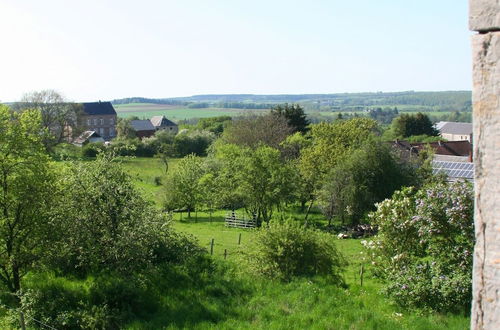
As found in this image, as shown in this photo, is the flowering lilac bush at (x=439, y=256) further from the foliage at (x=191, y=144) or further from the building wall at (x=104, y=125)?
the building wall at (x=104, y=125)

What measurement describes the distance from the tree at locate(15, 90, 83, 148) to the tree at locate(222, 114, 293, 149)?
26529mm

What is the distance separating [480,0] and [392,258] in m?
17.0

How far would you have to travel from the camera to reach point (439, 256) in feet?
53.9

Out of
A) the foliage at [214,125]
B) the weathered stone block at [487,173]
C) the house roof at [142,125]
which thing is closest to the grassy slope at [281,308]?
the weathered stone block at [487,173]

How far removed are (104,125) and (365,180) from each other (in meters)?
89.3

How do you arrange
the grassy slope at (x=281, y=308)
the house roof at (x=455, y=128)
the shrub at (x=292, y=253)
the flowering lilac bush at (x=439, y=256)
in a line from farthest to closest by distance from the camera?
the house roof at (x=455, y=128), the shrub at (x=292, y=253), the flowering lilac bush at (x=439, y=256), the grassy slope at (x=281, y=308)

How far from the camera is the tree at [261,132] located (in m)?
53.3

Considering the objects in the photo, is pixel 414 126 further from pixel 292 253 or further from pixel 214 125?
pixel 292 253

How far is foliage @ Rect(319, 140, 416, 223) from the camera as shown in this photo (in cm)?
3544

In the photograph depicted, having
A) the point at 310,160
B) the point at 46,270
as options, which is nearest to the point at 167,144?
the point at 310,160

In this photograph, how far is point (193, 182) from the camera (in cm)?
4328

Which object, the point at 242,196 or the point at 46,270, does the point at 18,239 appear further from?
the point at 242,196

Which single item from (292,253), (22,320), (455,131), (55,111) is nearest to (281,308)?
(292,253)

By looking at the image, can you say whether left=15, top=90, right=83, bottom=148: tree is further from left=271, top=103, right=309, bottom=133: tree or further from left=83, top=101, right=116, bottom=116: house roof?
left=83, top=101, right=116, bottom=116: house roof
